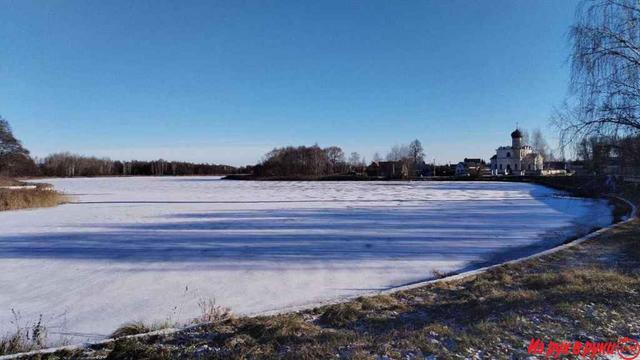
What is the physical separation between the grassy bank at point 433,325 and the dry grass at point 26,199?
1719 centimetres

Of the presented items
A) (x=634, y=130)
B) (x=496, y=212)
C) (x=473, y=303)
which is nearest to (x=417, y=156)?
(x=496, y=212)

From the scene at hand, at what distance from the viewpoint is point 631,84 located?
26.7ft

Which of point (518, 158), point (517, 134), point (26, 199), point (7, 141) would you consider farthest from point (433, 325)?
point (517, 134)

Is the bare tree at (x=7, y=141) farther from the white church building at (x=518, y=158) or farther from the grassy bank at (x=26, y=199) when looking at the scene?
the white church building at (x=518, y=158)

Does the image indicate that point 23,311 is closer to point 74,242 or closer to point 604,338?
point 74,242

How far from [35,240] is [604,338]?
1033cm

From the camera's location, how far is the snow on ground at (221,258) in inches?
187

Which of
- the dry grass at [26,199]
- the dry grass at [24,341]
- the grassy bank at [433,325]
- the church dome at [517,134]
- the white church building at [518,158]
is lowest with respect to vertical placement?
the dry grass at [24,341]

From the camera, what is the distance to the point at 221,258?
23.2ft

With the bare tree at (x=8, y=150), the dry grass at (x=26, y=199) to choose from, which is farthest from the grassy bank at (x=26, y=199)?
the bare tree at (x=8, y=150)

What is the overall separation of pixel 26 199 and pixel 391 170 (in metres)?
49.6

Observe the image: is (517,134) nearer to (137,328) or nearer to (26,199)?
(26,199)

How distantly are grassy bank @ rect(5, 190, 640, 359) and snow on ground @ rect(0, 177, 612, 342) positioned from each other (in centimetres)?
77

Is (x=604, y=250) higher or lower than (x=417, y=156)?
lower
